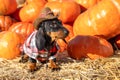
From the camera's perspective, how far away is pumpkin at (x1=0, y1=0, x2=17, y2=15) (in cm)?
560

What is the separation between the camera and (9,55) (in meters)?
4.54

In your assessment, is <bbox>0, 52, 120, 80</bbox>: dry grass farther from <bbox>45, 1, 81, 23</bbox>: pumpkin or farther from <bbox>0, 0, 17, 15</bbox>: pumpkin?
<bbox>0, 0, 17, 15</bbox>: pumpkin

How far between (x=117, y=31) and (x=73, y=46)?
70 cm

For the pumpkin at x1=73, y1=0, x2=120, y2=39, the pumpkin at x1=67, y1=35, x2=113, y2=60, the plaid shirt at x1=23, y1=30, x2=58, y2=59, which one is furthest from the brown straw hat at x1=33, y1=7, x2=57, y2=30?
the pumpkin at x1=73, y1=0, x2=120, y2=39

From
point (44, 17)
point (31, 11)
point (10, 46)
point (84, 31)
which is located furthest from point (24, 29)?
point (44, 17)

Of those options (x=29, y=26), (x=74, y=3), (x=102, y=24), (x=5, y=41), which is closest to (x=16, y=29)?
(x=29, y=26)

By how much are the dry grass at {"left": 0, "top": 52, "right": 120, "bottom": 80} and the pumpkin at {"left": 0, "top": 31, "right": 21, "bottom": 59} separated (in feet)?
0.82

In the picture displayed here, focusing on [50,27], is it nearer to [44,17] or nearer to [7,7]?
[44,17]

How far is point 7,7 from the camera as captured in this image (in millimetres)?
5590

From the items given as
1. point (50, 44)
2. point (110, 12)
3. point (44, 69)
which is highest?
point (110, 12)

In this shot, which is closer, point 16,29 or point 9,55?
point 9,55

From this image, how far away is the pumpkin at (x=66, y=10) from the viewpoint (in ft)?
16.8

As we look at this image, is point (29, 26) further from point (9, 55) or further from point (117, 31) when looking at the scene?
point (117, 31)

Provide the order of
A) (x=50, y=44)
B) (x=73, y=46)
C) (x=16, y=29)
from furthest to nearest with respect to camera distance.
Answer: (x=16, y=29)
(x=73, y=46)
(x=50, y=44)
